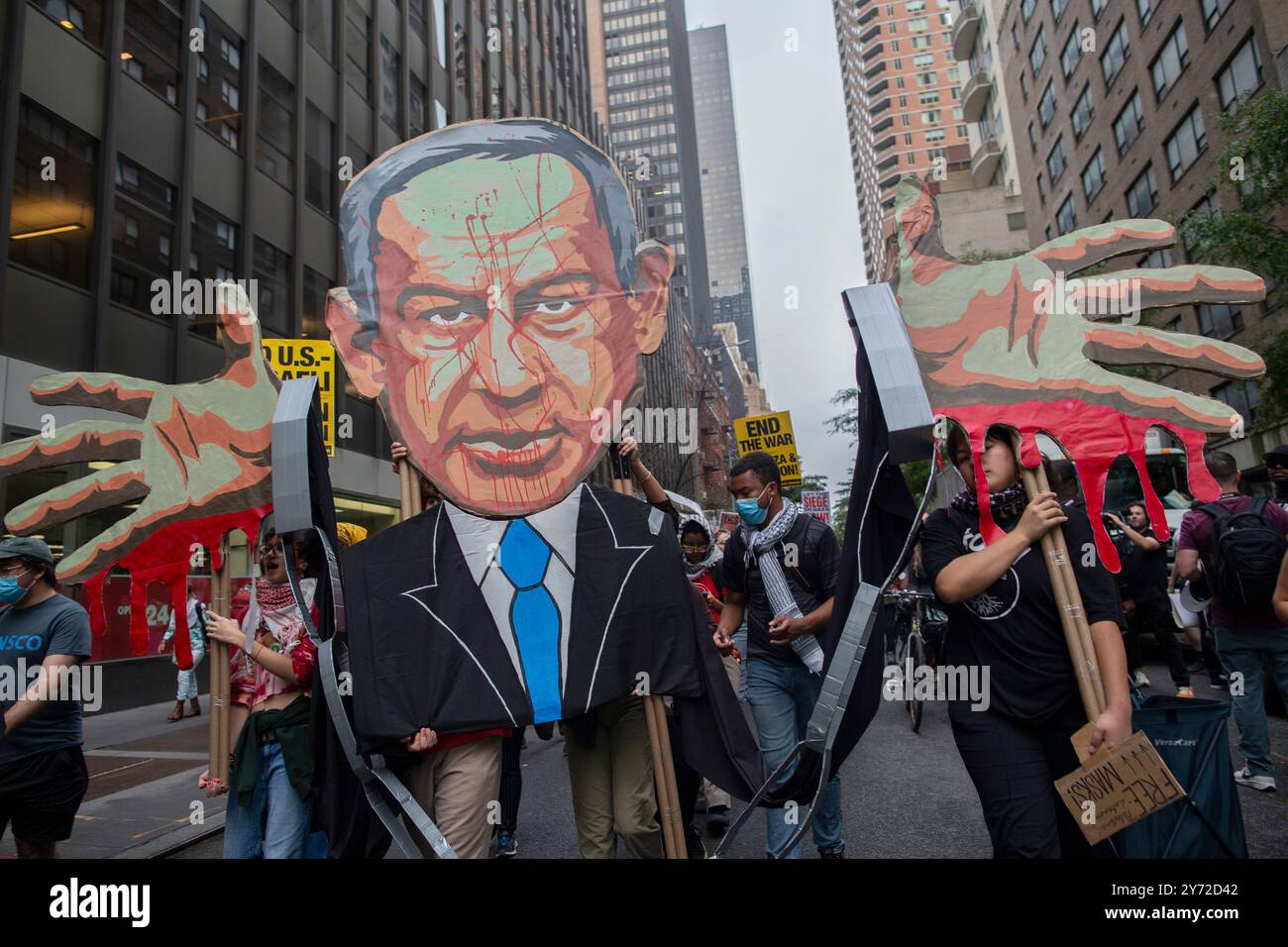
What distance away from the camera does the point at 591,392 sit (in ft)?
11.1

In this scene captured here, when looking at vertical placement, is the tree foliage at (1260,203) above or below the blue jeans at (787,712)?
above

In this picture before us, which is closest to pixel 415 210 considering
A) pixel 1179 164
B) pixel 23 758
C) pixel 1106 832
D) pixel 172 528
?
pixel 172 528

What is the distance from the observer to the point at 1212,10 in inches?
914

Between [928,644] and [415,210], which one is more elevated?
[415,210]

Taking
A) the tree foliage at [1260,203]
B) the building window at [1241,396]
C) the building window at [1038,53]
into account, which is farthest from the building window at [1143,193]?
the tree foliage at [1260,203]

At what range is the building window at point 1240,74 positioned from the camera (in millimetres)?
21109

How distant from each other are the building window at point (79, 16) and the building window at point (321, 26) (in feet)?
20.6

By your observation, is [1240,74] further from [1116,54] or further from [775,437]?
[775,437]

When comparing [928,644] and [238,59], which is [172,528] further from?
[238,59]

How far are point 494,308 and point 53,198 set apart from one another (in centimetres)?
1185

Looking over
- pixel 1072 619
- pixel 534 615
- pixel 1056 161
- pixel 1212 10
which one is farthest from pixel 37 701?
pixel 1056 161

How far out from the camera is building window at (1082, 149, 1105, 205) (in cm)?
3266

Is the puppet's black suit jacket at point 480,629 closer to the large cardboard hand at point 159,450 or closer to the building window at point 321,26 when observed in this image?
the large cardboard hand at point 159,450

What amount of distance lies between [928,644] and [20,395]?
1205 centimetres
